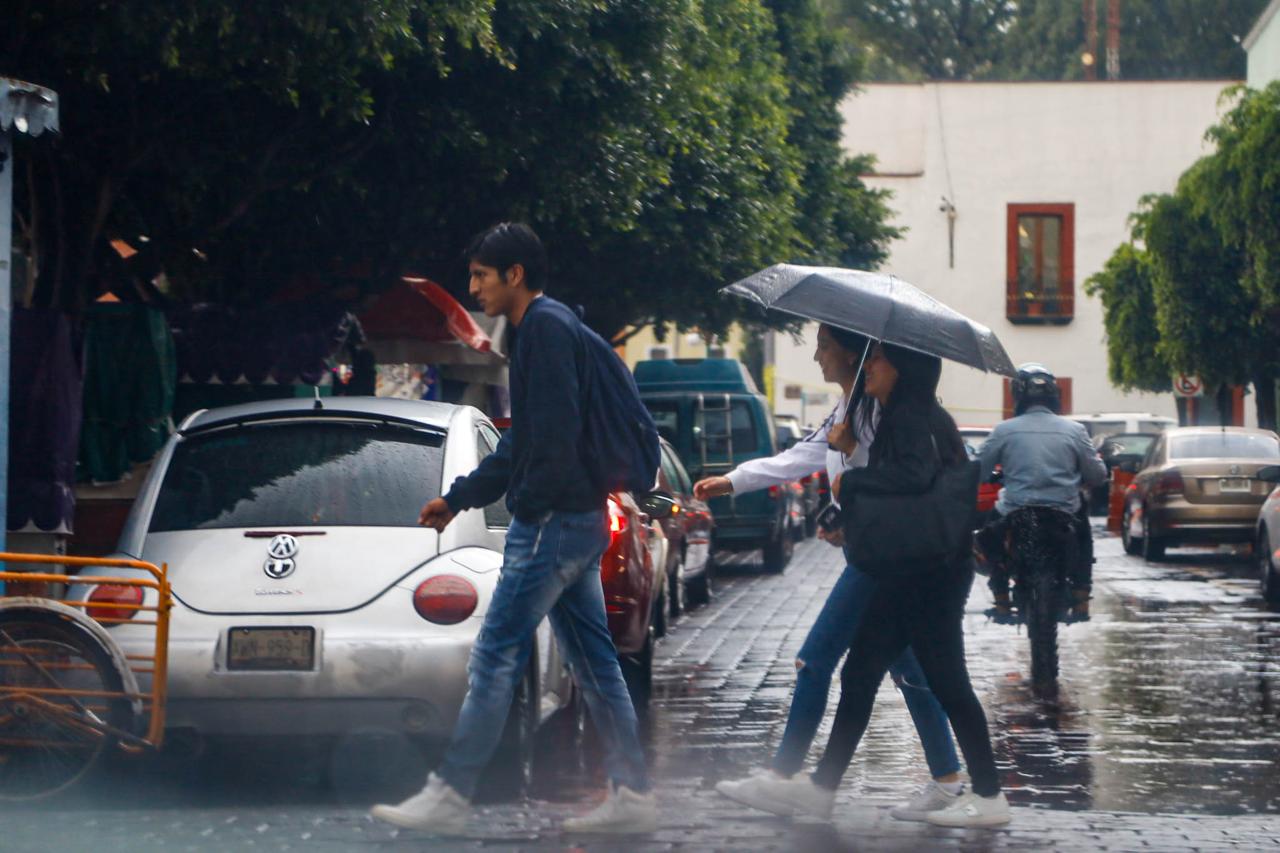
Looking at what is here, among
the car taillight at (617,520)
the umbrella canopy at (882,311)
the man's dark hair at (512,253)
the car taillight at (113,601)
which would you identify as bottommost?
the car taillight at (113,601)

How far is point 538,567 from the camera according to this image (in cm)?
623

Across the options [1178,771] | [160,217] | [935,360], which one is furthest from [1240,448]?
[935,360]

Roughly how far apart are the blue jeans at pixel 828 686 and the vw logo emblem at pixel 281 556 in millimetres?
1833

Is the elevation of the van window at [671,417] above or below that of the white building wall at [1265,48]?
below

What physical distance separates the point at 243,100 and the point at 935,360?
8192 mm

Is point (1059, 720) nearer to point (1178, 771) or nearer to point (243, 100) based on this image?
point (1178, 771)

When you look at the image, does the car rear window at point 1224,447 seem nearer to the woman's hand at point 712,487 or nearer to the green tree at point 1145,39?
the woman's hand at point 712,487

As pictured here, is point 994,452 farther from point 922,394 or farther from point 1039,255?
point 1039,255

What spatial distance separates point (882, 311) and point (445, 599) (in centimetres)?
181

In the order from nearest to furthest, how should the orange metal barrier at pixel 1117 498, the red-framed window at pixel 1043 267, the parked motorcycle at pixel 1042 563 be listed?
the parked motorcycle at pixel 1042 563
the orange metal barrier at pixel 1117 498
the red-framed window at pixel 1043 267

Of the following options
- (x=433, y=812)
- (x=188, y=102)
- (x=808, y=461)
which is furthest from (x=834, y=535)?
(x=188, y=102)

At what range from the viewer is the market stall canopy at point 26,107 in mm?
8719

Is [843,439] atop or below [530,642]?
atop

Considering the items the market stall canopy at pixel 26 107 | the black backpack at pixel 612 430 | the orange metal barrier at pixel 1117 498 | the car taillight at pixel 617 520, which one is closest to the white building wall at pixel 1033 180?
the orange metal barrier at pixel 1117 498
